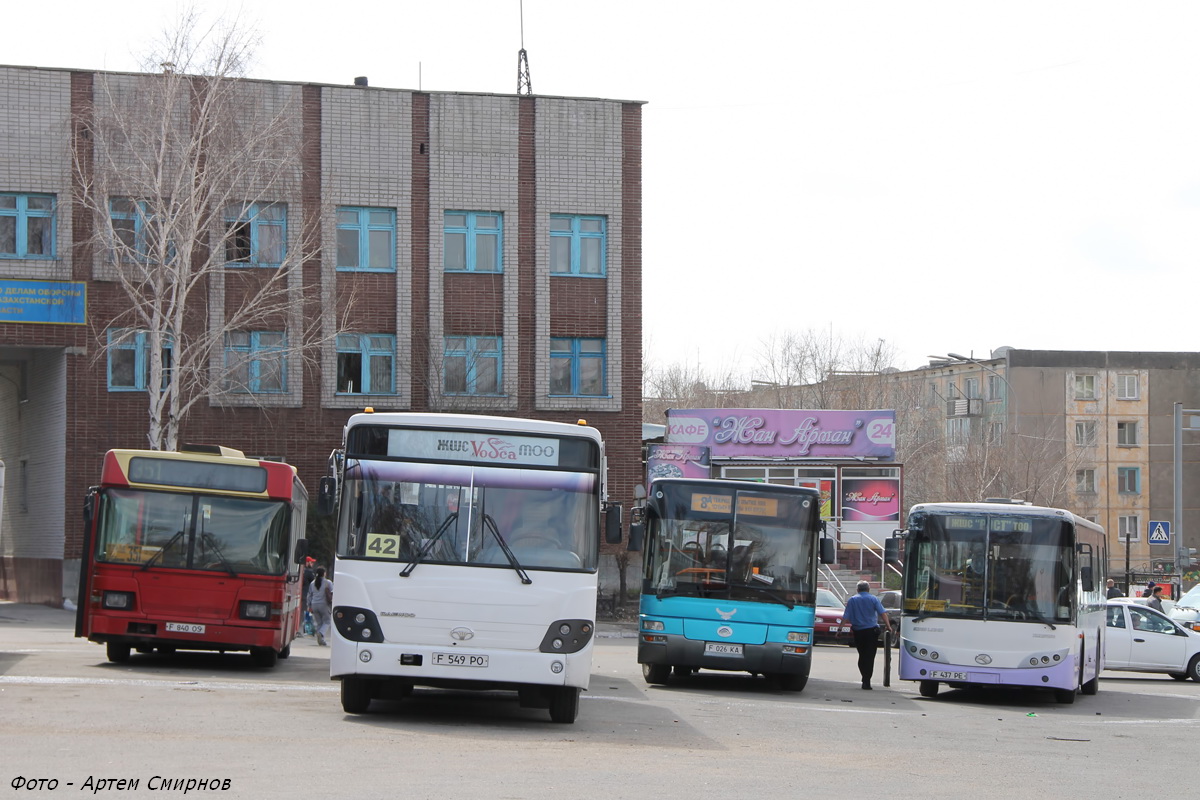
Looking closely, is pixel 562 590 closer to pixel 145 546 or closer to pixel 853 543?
pixel 145 546

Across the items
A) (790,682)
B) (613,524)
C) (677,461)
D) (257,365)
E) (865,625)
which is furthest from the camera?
(677,461)

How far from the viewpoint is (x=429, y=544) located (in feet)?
Answer: 43.2

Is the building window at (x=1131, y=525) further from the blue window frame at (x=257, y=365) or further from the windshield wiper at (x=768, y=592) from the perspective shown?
the windshield wiper at (x=768, y=592)

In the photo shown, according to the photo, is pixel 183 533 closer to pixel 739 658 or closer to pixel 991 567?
pixel 739 658

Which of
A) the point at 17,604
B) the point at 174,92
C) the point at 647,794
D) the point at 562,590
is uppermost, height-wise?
the point at 174,92

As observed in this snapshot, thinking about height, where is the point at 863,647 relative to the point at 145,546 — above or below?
below

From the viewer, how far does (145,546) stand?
59.8 feet

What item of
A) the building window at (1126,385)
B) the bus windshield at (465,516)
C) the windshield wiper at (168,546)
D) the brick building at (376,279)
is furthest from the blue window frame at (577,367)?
the building window at (1126,385)

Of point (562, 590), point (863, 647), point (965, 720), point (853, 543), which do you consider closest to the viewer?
point (562, 590)

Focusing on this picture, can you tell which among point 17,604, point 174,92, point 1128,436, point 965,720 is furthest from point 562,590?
point 1128,436

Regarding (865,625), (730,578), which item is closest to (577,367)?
(865,625)

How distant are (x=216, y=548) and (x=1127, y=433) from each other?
226 ft

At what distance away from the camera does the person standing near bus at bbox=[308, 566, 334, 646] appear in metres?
27.2

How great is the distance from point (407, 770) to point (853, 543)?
34188 mm
